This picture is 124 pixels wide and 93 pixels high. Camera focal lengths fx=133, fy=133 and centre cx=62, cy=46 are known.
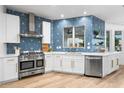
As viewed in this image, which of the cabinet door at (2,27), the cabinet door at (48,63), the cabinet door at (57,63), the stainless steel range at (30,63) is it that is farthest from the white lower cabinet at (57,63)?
the cabinet door at (2,27)

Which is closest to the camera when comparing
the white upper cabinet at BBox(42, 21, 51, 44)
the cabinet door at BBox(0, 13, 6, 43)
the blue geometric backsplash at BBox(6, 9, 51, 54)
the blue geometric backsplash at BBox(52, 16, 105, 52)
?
the cabinet door at BBox(0, 13, 6, 43)

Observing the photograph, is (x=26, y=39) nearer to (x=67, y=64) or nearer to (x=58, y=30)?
(x=58, y=30)

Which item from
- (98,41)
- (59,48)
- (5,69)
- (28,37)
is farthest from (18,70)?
(98,41)

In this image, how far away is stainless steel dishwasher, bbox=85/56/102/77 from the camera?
15.9 ft

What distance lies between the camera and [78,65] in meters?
5.35

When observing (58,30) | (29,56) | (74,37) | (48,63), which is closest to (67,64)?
(48,63)

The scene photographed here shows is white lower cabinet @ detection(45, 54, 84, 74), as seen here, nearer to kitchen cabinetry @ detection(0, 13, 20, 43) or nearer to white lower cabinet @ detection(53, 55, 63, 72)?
white lower cabinet @ detection(53, 55, 63, 72)

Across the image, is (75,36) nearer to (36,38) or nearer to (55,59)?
(55,59)

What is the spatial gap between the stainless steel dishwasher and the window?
1.02 m

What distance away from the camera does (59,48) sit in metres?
6.63

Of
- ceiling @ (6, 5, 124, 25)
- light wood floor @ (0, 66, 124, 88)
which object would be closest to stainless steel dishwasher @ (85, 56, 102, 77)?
light wood floor @ (0, 66, 124, 88)

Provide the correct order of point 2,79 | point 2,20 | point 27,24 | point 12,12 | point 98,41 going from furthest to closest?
1. point 98,41
2. point 27,24
3. point 12,12
4. point 2,20
5. point 2,79

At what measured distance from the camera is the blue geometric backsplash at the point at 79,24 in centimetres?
568
